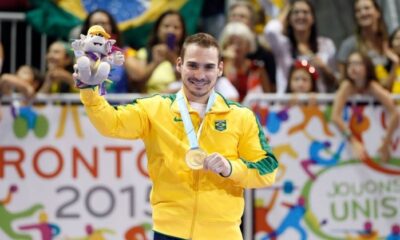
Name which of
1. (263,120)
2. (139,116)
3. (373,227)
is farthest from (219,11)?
(139,116)

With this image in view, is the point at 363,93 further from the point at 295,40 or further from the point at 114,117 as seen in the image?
the point at 114,117

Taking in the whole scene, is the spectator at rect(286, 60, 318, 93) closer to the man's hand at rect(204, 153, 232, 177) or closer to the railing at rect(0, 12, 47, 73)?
the railing at rect(0, 12, 47, 73)

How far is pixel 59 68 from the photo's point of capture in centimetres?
829

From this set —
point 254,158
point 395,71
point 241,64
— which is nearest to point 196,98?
point 254,158

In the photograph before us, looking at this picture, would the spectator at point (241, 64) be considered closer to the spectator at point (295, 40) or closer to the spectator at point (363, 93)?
the spectator at point (295, 40)

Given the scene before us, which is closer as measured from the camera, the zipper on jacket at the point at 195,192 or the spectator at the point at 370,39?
the zipper on jacket at the point at 195,192

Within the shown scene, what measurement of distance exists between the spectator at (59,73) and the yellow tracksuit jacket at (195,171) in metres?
2.57

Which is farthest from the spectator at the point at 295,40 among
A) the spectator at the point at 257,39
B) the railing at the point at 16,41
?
the railing at the point at 16,41

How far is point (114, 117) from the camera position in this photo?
17.4 ft

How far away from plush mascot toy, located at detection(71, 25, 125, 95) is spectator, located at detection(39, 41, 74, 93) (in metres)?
2.83

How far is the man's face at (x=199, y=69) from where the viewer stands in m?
5.42

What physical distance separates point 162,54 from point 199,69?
288 cm

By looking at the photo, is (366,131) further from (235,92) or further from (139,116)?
(139,116)

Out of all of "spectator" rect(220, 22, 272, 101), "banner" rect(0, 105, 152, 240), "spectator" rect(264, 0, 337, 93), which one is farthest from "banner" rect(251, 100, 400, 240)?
"banner" rect(0, 105, 152, 240)
